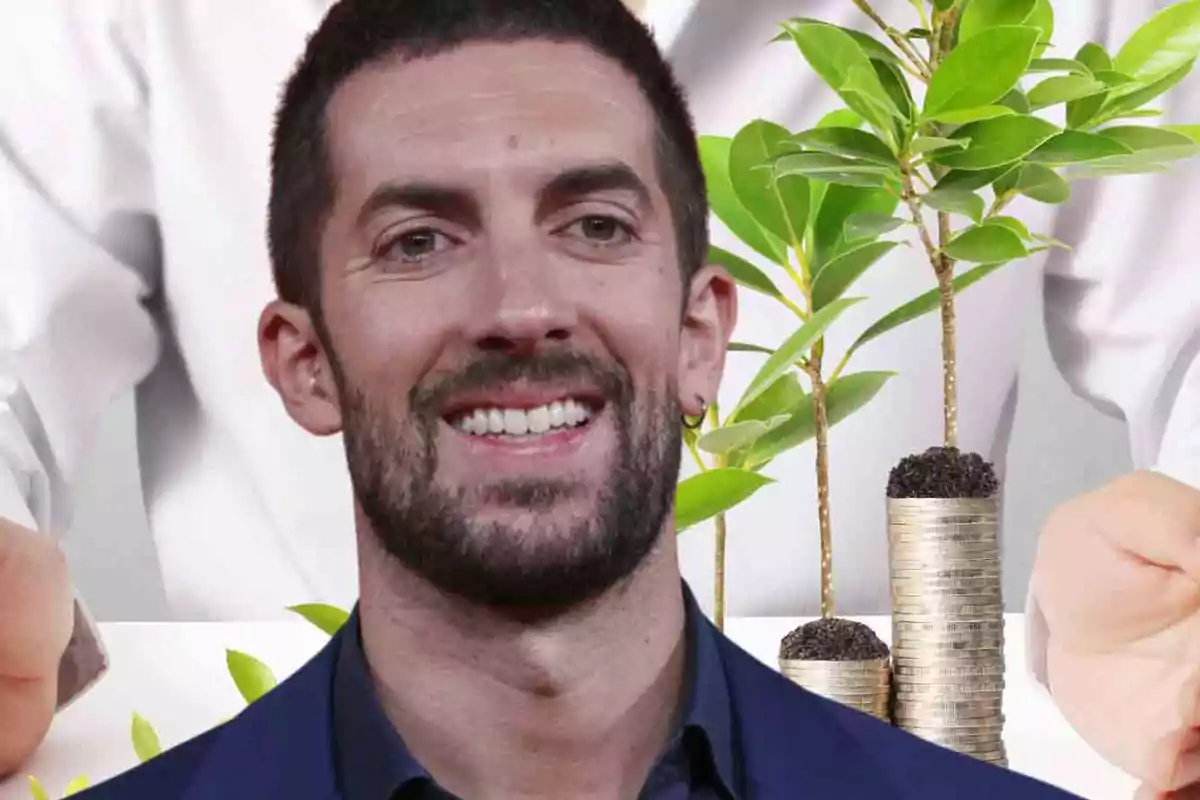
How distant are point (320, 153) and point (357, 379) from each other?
133mm

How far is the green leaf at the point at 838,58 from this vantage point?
2.78 feet

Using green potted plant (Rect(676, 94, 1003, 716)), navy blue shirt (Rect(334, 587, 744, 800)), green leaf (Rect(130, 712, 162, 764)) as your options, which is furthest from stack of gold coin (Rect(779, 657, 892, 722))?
green leaf (Rect(130, 712, 162, 764))

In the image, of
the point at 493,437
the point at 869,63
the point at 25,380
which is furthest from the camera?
the point at 25,380

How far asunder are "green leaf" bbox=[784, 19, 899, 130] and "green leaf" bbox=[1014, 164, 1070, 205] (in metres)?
0.10

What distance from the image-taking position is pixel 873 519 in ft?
3.56

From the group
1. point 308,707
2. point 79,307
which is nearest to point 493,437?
→ point 308,707

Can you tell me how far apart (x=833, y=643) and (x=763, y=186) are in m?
0.29

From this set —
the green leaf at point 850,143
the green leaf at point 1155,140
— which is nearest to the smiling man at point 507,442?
the green leaf at point 850,143

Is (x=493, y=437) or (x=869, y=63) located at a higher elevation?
(x=869, y=63)

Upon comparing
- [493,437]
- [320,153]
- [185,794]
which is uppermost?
[320,153]

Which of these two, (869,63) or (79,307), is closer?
(869,63)

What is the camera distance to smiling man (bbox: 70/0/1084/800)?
0.76 meters

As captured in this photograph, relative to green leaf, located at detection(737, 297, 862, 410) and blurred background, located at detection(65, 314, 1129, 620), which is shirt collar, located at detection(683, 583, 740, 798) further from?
blurred background, located at detection(65, 314, 1129, 620)

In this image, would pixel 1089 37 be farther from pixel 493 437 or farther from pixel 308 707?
pixel 308 707
